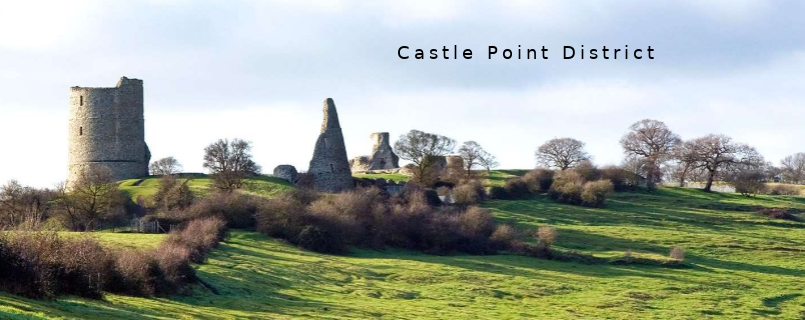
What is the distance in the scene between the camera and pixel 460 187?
243ft

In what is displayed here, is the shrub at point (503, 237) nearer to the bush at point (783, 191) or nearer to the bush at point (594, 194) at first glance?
the bush at point (594, 194)

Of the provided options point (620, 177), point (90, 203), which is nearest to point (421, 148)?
point (620, 177)

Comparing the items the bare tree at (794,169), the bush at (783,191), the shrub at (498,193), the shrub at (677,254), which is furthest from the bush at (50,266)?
the bare tree at (794,169)

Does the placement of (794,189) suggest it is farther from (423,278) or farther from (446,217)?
(423,278)

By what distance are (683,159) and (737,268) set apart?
41.7 metres

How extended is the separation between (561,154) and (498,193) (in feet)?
69.0

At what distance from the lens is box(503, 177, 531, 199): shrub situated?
81.7 metres

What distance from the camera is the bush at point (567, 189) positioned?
80.5 metres

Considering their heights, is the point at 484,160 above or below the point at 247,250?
above

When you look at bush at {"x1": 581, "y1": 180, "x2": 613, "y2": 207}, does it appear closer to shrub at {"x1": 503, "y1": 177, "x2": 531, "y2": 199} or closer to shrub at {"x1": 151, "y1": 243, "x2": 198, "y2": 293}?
shrub at {"x1": 503, "y1": 177, "x2": 531, "y2": 199}

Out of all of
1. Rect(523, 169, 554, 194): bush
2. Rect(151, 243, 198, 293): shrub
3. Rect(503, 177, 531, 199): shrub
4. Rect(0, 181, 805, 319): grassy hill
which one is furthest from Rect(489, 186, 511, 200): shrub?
Rect(151, 243, 198, 293): shrub

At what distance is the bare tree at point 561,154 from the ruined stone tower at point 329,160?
107ft

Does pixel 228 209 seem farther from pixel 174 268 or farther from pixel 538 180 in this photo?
pixel 538 180

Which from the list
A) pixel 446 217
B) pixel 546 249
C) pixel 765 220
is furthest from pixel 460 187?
pixel 765 220
